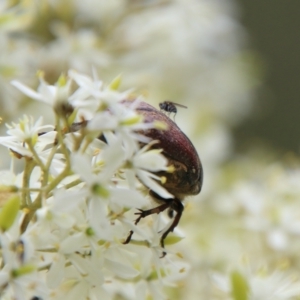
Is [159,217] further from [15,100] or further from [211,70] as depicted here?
[211,70]

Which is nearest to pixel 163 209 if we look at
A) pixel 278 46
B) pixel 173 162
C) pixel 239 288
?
pixel 173 162

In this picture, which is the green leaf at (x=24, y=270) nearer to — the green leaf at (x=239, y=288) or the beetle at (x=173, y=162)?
the beetle at (x=173, y=162)

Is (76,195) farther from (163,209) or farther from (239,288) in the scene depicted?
(239,288)

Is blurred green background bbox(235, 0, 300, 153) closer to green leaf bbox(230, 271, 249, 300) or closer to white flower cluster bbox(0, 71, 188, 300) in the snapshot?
green leaf bbox(230, 271, 249, 300)

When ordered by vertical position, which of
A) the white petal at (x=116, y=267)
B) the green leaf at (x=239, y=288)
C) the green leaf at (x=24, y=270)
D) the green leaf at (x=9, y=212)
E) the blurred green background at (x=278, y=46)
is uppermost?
the green leaf at (x=9, y=212)

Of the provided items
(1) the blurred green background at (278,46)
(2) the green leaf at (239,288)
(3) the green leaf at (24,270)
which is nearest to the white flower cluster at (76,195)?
(3) the green leaf at (24,270)

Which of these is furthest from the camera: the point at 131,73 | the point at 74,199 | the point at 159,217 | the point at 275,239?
the point at 131,73

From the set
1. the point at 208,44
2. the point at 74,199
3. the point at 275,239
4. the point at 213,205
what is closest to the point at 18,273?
the point at 74,199
